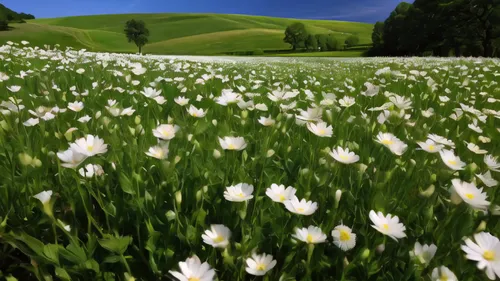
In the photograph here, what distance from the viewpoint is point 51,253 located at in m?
1.45

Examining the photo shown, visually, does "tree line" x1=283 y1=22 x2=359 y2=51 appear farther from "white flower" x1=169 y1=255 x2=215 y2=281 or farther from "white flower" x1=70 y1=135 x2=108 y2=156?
"white flower" x1=169 y1=255 x2=215 y2=281

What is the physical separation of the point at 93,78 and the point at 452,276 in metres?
5.17

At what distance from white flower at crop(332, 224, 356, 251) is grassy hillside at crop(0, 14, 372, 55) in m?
62.7

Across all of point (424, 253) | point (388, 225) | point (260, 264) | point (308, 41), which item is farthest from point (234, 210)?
point (308, 41)

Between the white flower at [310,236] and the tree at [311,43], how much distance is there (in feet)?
294

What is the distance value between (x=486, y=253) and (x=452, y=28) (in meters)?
53.6

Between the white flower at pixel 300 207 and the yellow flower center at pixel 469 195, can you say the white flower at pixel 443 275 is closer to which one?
the yellow flower center at pixel 469 195

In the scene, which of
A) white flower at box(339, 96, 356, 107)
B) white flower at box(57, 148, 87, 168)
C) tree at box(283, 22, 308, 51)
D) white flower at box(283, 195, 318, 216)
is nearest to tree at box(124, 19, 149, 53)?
tree at box(283, 22, 308, 51)

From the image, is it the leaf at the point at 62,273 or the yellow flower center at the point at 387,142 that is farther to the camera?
the yellow flower center at the point at 387,142

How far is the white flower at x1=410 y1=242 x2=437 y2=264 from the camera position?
1.52 m

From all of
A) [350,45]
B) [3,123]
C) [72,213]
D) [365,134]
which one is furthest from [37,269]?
[350,45]

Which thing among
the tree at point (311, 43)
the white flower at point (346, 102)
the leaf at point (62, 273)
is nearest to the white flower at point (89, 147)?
the leaf at point (62, 273)

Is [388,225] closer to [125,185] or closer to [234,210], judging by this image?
[234,210]

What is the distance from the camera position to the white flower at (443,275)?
1.42m
